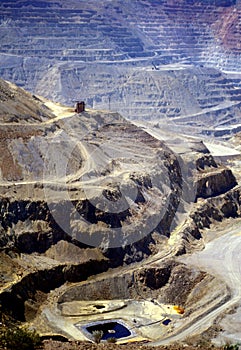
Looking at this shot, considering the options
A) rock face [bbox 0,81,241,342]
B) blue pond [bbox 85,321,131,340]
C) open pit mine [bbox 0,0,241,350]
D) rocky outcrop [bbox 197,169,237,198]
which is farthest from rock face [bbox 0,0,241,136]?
blue pond [bbox 85,321,131,340]

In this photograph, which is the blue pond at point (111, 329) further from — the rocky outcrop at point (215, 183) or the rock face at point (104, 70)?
the rock face at point (104, 70)

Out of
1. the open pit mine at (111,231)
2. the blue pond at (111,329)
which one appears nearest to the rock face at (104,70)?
the open pit mine at (111,231)

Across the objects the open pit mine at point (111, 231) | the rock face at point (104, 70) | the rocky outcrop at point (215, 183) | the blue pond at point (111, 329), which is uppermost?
the rock face at point (104, 70)

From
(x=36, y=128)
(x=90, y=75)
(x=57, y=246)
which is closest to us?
(x=57, y=246)

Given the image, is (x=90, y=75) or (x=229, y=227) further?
(x=90, y=75)

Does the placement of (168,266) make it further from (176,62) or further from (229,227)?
(176,62)

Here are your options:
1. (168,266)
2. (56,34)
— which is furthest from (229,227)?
(56,34)

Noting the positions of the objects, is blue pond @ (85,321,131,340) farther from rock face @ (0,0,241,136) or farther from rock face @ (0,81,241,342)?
rock face @ (0,0,241,136)

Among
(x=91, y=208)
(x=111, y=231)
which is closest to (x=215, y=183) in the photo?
(x=111, y=231)
